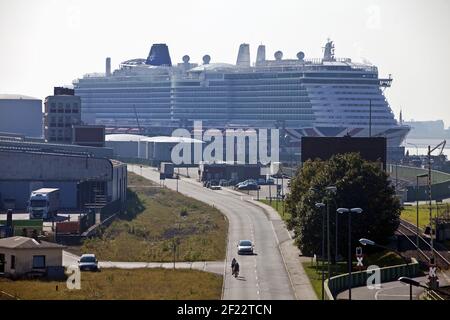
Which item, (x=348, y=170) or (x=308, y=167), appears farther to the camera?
(x=308, y=167)

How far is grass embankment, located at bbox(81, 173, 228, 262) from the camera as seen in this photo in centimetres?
5772

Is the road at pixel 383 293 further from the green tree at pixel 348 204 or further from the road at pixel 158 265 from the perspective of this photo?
the road at pixel 158 265

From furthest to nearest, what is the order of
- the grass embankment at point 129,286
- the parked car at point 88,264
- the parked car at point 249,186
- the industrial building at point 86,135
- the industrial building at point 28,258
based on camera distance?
the parked car at point 249,186, the industrial building at point 86,135, the parked car at point 88,264, the industrial building at point 28,258, the grass embankment at point 129,286

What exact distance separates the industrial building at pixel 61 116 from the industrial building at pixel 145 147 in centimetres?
3466

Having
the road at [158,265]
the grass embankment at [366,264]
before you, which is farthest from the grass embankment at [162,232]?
the grass embankment at [366,264]

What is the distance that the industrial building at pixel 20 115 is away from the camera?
173m

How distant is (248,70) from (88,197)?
11399 cm

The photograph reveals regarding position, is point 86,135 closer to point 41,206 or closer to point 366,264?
point 41,206

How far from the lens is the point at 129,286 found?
42312mm

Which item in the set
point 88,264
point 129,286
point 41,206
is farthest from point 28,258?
point 41,206

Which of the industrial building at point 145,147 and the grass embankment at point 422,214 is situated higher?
the industrial building at point 145,147

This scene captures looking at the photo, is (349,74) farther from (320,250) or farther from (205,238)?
(320,250)

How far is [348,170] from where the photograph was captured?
57.8 metres
